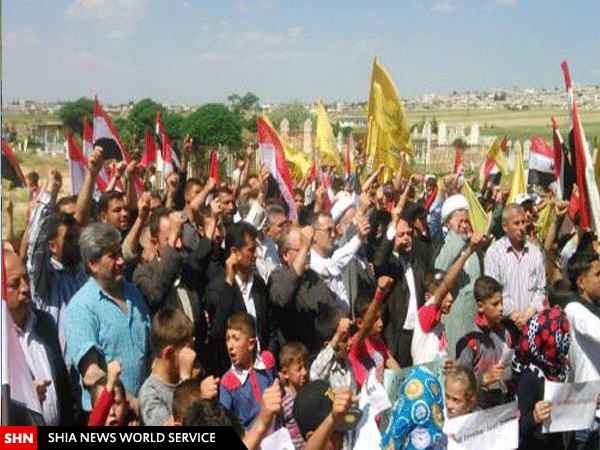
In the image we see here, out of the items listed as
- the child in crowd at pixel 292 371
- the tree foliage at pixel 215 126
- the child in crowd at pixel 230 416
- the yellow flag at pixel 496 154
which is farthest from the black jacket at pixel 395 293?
the tree foliage at pixel 215 126

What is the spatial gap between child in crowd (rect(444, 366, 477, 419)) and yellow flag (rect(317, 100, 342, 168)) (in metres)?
6.61

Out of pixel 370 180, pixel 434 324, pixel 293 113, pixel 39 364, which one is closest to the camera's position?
pixel 39 364

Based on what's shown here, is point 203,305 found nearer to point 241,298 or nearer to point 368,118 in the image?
point 241,298

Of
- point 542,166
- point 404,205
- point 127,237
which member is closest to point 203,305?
point 127,237

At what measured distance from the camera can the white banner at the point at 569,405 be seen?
13.9 feet

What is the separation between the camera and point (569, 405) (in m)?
4.28

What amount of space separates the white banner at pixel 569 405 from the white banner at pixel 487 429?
0.69ft

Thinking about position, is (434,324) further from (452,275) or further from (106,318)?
(106,318)

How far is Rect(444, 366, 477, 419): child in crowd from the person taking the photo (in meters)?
3.95

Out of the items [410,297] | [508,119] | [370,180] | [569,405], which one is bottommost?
[508,119]

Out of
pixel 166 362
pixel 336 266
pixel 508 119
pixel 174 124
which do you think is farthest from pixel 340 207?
pixel 508 119

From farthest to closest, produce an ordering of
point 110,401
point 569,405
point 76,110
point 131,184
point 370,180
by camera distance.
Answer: point 76,110
point 370,180
point 131,184
point 569,405
point 110,401

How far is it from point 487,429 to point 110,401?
170 cm

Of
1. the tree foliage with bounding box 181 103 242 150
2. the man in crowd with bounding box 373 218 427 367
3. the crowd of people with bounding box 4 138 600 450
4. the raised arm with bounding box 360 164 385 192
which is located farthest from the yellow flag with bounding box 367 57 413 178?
the tree foliage with bounding box 181 103 242 150
